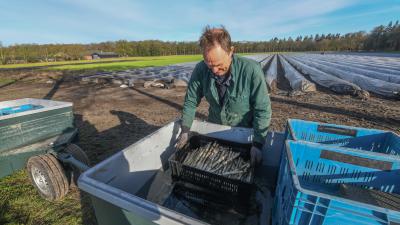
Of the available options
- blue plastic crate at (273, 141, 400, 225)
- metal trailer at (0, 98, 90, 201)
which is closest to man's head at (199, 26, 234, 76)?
blue plastic crate at (273, 141, 400, 225)

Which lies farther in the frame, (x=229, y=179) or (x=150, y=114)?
(x=150, y=114)

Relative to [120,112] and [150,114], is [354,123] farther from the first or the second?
[120,112]

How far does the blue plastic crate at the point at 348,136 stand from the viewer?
1880 mm

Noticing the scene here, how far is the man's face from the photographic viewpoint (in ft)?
6.38

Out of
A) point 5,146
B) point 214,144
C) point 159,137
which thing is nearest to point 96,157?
point 5,146

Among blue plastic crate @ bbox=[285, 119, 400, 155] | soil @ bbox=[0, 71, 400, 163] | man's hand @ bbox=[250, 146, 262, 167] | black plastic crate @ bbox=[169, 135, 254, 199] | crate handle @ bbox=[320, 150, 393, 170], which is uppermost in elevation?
crate handle @ bbox=[320, 150, 393, 170]

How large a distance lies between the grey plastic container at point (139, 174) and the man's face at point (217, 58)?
704 mm

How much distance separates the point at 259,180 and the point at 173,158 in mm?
1016

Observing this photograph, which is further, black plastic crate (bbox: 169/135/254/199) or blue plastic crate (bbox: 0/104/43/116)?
blue plastic crate (bbox: 0/104/43/116)

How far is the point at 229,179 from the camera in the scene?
162cm

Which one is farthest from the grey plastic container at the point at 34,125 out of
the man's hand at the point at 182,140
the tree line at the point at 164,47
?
the tree line at the point at 164,47

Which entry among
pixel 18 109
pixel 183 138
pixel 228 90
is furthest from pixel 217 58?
pixel 18 109

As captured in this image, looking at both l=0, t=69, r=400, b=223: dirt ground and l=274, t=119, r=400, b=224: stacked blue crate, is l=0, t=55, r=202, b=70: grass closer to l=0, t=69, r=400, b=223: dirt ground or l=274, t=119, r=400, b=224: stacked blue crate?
l=0, t=69, r=400, b=223: dirt ground

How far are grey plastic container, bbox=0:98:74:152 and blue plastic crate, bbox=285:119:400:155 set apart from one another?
3.65 metres
